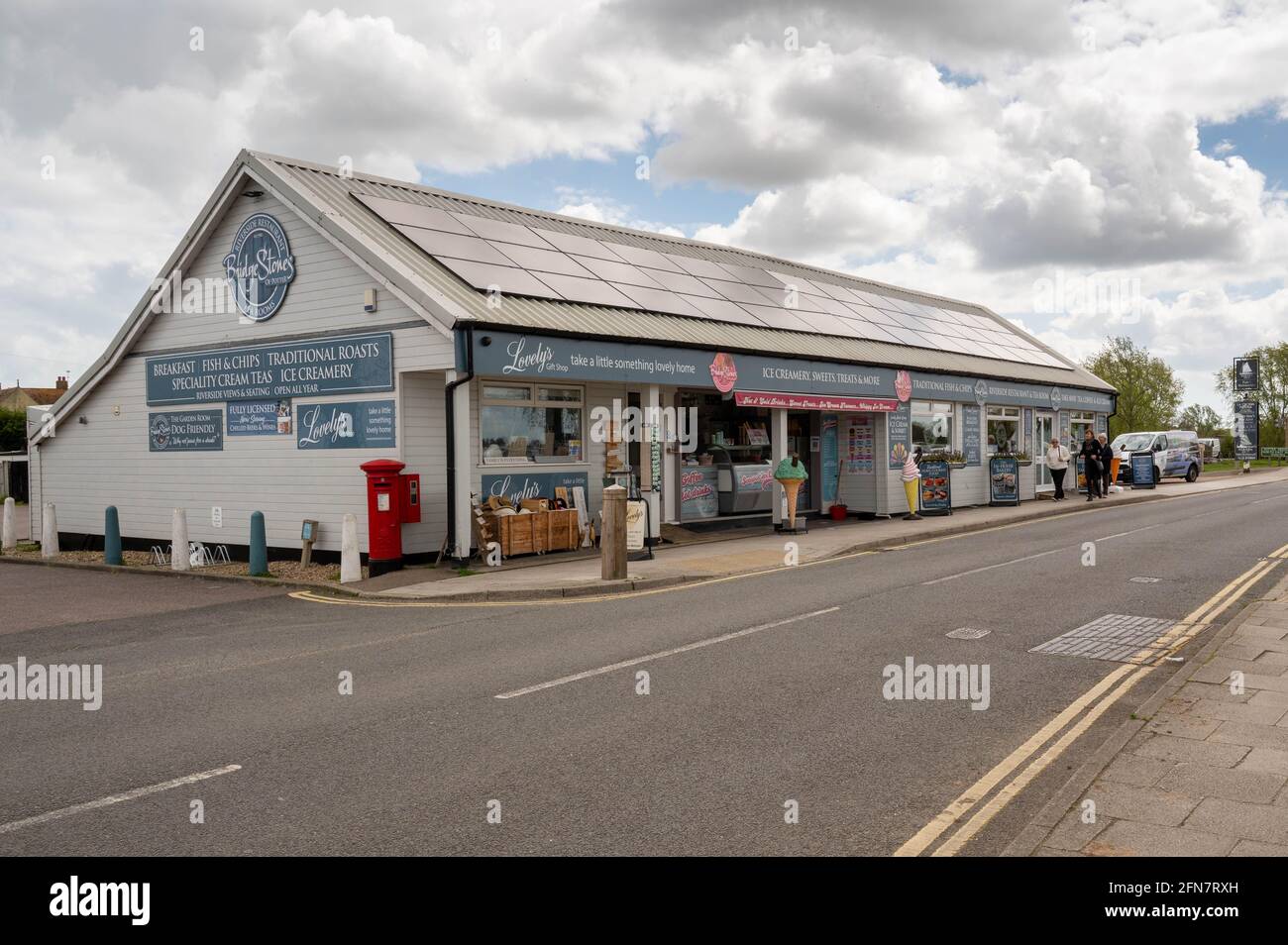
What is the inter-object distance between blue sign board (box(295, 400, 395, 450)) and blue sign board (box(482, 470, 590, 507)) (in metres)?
1.83

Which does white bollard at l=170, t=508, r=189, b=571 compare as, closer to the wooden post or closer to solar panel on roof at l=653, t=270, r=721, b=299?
the wooden post

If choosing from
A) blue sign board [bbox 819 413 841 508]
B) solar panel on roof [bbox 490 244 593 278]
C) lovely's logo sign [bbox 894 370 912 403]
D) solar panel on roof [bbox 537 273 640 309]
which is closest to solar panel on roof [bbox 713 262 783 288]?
blue sign board [bbox 819 413 841 508]

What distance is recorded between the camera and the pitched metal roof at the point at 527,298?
15.6 metres

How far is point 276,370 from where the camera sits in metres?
17.7

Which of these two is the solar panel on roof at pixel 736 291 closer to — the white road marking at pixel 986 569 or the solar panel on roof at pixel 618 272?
the solar panel on roof at pixel 618 272

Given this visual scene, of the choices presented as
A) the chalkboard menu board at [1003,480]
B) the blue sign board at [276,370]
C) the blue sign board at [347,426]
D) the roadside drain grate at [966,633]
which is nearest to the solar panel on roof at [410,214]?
the blue sign board at [276,370]

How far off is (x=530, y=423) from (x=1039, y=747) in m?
12.4

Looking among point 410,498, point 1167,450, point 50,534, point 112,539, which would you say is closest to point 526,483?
point 410,498

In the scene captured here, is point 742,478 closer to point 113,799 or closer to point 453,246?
point 453,246

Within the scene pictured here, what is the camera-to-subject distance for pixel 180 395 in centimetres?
1948

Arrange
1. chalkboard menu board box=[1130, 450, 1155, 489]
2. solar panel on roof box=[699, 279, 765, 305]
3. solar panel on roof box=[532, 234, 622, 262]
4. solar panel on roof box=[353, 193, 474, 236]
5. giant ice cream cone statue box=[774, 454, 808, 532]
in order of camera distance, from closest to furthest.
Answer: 1. solar panel on roof box=[353, 193, 474, 236]
2. giant ice cream cone statue box=[774, 454, 808, 532]
3. solar panel on roof box=[532, 234, 622, 262]
4. solar panel on roof box=[699, 279, 765, 305]
5. chalkboard menu board box=[1130, 450, 1155, 489]

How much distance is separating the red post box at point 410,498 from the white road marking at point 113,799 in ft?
31.5

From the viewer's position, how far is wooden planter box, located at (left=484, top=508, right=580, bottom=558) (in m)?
16.1
